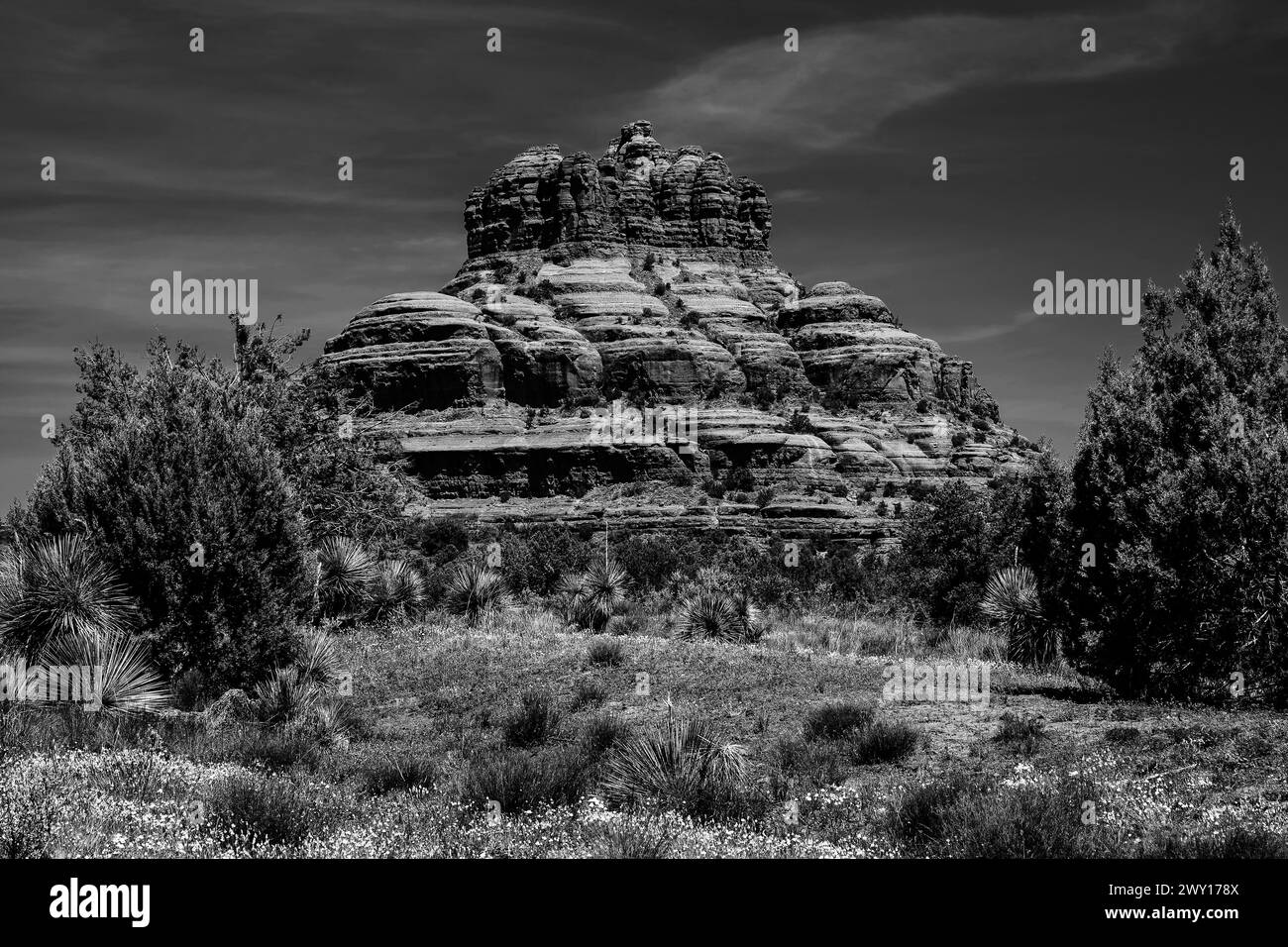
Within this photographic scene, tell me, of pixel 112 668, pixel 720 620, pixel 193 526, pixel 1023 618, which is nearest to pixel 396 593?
pixel 720 620

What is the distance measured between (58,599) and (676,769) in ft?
28.4

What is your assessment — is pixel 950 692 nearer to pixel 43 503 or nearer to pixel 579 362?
pixel 43 503

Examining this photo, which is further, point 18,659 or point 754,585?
point 754,585

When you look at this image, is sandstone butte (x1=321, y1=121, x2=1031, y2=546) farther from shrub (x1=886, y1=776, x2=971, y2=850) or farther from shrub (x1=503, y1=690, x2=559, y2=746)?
shrub (x1=886, y1=776, x2=971, y2=850)

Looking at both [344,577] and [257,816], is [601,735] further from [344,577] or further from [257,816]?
[344,577]

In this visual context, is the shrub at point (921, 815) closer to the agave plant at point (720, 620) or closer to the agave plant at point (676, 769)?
the agave plant at point (676, 769)

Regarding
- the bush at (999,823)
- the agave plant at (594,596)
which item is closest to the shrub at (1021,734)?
the bush at (999,823)

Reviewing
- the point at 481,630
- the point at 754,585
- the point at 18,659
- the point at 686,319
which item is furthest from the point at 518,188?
the point at 18,659

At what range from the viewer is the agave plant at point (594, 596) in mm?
28234

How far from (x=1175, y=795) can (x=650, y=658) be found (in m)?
11.5

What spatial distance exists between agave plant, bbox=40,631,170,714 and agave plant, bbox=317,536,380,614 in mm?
8553

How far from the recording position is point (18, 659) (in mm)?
13430

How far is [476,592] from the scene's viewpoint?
2812 centimetres

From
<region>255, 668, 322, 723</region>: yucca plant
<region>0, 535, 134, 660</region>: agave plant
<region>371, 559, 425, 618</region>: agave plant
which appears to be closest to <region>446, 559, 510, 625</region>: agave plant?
<region>371, 559, 425, 618</region>: agave plant
